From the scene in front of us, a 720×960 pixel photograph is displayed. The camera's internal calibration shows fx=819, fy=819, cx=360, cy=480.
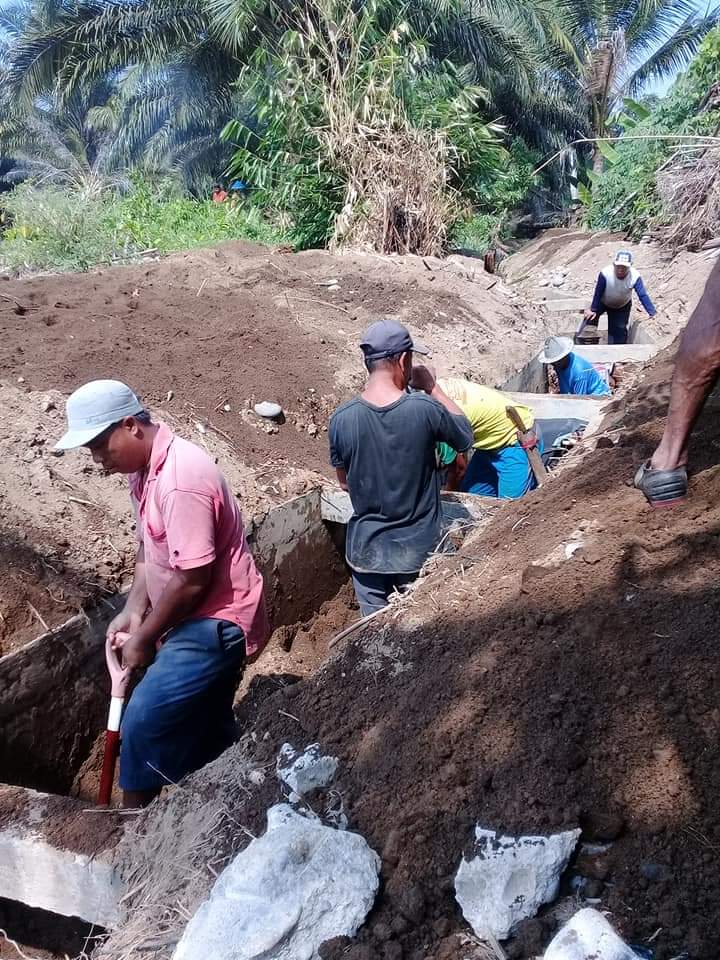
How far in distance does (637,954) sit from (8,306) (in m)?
6.90

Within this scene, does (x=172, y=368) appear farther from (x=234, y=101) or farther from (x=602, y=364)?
(x=234, y=101)

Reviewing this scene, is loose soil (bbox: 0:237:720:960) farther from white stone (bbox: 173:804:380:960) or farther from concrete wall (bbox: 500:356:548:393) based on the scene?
concrete wall (bbox: 500:356:548:393)

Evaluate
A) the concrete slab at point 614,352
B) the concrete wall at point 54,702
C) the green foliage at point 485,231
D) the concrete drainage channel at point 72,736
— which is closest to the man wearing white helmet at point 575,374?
the concrete slab at point 614,352

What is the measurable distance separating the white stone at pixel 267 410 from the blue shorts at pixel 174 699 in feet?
10.8

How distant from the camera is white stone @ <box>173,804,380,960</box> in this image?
1.90 metres

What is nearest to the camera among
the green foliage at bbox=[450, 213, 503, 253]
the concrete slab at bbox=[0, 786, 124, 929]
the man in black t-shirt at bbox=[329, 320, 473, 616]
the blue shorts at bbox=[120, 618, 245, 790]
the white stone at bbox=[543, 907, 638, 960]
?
the white stone at bbox=[543, 907, 638, 960]

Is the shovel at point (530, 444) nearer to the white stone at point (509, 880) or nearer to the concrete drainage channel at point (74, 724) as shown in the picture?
the concrete drainage channel at point (74, 724)

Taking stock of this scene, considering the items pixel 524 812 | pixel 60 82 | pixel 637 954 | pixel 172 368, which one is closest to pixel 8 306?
pixel 172 368

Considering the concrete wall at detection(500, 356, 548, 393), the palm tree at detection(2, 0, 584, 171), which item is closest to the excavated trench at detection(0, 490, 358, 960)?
the concrete wall at detection(500, 356, 548, 393)

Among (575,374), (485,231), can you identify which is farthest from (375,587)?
(485,231)

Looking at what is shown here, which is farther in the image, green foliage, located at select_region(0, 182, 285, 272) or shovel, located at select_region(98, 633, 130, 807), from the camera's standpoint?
green foliage, located at select_region(0, 182, 285, 272)

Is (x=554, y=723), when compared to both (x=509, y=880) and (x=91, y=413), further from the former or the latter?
(x=91, y=413)

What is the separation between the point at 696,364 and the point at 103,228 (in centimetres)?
1110

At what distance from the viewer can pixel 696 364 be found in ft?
8.07
